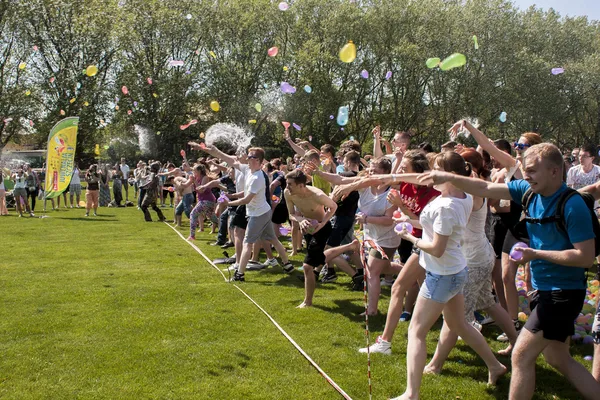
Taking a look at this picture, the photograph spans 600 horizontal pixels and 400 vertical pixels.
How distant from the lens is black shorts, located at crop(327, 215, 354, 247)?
7184mm

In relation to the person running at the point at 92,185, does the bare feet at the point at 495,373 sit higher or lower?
lower

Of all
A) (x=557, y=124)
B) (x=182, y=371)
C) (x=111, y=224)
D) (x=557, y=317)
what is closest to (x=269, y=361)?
(x=182, y=371)

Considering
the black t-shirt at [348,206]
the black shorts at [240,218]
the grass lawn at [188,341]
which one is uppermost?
the black t-shirt at [348,206]

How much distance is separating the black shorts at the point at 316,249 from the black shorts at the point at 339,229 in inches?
21.0

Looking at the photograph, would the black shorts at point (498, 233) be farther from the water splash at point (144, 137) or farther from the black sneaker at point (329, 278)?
the water splash at point (144, 137)

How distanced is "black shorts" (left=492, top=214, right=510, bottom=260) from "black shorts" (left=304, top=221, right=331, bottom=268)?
2042 millimetres

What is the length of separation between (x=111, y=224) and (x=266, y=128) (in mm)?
23371

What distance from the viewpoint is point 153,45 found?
35.8 meters

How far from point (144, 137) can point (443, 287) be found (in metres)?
36.7

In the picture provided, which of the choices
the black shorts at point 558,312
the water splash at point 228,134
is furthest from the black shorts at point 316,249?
the water splash at point 228,134

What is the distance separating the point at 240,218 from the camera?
29.4ft

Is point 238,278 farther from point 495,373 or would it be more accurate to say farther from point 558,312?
point 558,312

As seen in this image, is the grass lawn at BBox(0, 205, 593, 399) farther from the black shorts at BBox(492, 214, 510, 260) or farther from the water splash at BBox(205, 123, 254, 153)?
the water splash at BBox(205, 123, 254, 153)

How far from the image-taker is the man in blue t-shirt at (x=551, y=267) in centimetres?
287
